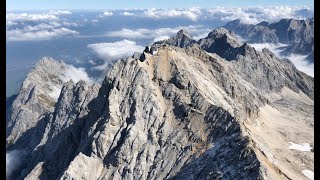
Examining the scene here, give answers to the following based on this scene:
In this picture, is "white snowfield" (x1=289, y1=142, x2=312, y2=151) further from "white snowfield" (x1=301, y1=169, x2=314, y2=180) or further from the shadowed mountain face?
"white snowfield" (x1=301, y1=169, x2=314, y2=180)

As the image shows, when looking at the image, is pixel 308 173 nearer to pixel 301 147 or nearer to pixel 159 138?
pixel 159 138

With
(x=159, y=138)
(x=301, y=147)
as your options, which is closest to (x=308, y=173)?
(x=159, y=138)

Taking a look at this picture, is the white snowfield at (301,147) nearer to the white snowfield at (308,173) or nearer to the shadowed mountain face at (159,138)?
the shadowed mountain face at (159,138)

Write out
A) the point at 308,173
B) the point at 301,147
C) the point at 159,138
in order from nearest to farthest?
1. the point at 308,173
2. the point at 159,138
3. the point at 301,147

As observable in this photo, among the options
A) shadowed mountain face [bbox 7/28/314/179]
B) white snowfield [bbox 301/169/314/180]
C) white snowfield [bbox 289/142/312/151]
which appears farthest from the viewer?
white snowfield [bbox 289/142/312/151]

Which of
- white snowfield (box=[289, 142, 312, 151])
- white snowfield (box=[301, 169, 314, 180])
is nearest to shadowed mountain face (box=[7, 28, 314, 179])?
white snowfield (box=[301, 169, 314, 180])

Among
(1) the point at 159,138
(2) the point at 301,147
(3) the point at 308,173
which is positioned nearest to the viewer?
(3) the point at 308,173

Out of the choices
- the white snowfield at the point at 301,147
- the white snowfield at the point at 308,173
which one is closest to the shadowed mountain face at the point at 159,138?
the white snowfield at the point at 308,173

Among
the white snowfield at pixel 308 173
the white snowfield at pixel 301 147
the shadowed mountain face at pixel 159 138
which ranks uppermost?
the shadowed mountain face at pixel 159 138
